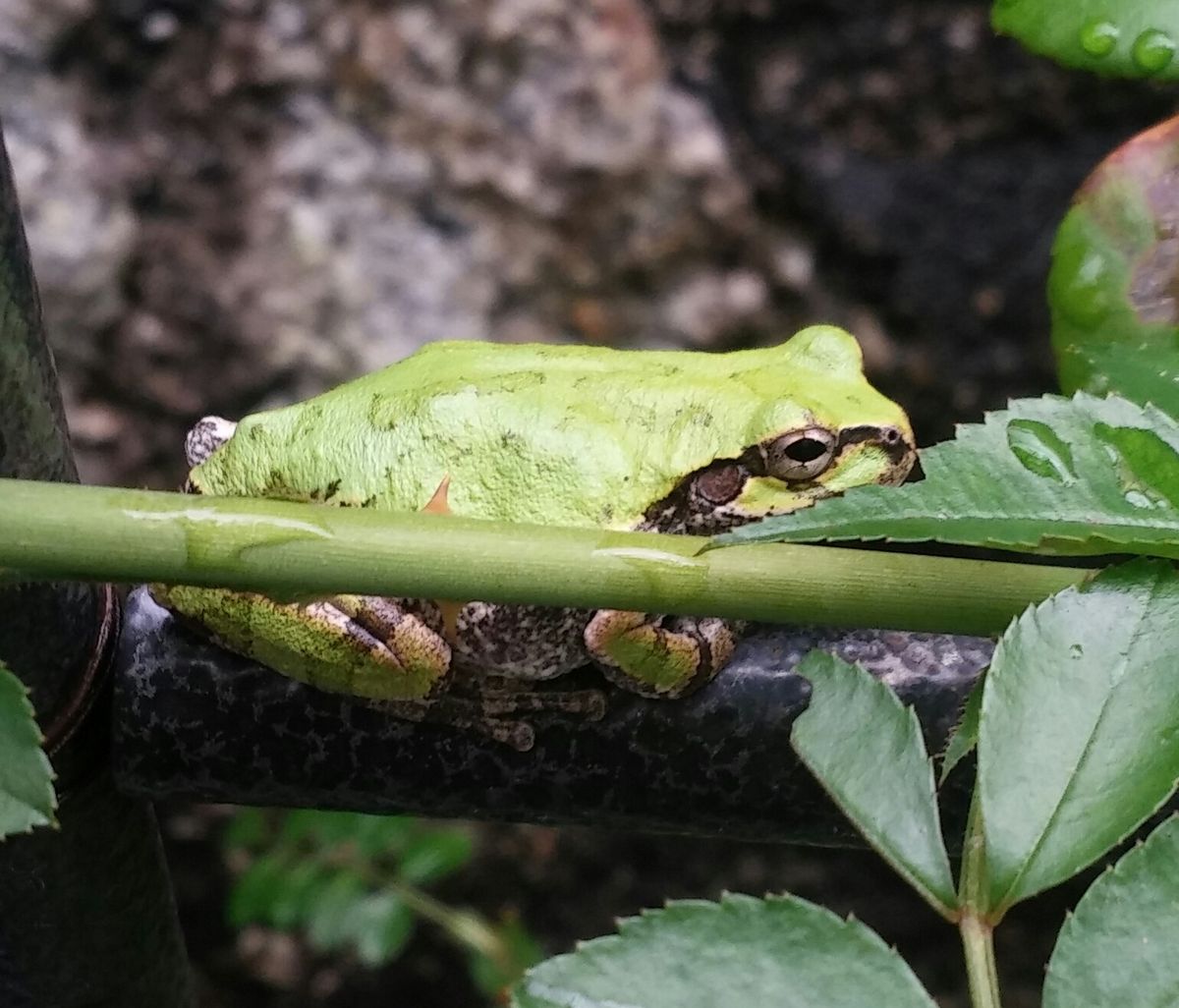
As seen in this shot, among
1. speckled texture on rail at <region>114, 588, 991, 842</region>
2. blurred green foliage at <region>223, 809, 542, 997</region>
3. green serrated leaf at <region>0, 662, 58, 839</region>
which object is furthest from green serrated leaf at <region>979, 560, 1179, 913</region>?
blurred green foliage at <region>223, 809, 542, 997</region>

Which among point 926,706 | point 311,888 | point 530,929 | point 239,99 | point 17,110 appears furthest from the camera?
point 530,929

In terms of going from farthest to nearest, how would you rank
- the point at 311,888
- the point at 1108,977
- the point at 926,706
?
the point at 311,888
the point at 926,706
the point at 1108,977

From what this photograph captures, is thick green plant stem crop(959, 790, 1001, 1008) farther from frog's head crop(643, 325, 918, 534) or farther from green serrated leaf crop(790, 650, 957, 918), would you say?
frog's head crop(643, 325, 918, 534)

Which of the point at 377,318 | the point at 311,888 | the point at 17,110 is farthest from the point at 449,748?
the point at 17,110

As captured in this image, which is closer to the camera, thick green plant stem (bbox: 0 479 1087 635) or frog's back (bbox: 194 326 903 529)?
thick green plant stem (bbox: 0 479 1087 635)

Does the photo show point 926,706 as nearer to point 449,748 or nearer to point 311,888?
point 449,748

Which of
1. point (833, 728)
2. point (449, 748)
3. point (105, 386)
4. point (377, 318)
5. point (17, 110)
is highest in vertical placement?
point (833, 728)

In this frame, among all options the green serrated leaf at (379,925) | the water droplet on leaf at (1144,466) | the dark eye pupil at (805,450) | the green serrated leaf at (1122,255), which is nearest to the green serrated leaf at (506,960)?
the green serrated leaf at (379,925)
